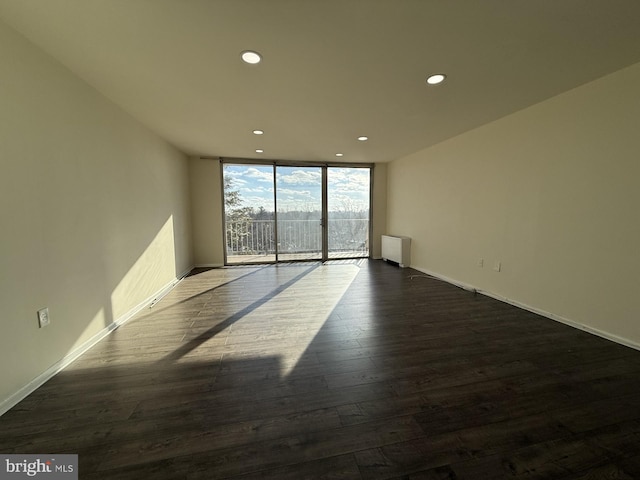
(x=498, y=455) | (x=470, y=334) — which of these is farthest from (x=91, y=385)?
(x=470, y=334)

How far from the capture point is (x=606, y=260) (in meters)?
2.19

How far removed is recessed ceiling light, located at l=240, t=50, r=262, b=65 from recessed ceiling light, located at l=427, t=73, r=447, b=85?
1418 millimetres

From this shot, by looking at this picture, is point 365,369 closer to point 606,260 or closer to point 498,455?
point 498,455

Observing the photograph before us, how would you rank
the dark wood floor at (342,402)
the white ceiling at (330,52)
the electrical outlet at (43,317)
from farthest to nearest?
the electrical outlet at (43,317)
the white ceiling at (330,52)
the dark wood floor at (342,402)

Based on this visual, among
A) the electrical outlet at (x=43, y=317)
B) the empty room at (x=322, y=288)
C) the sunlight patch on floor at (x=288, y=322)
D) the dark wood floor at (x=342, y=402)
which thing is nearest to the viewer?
the dark wood floor at (x=342, y=402)

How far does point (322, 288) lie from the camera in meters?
3.72

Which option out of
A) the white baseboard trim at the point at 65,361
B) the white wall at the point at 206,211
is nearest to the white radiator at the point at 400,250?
the white wall at the point at 206,211

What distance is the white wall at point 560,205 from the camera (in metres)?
2.07

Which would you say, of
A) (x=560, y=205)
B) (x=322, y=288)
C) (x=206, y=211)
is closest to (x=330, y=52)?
(x=560, y=205)

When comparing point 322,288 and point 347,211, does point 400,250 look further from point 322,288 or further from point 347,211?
point 322,288

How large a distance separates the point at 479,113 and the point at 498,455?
3195 millimetres

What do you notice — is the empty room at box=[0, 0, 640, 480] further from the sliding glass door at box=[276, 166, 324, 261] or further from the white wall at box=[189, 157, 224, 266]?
the sliding glass door at box=[276, 166, 324, 261]

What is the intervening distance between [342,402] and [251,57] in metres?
2.41

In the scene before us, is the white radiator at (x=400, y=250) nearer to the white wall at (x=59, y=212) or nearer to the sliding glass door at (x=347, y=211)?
the sliding glass door at (x=347, y=211)
